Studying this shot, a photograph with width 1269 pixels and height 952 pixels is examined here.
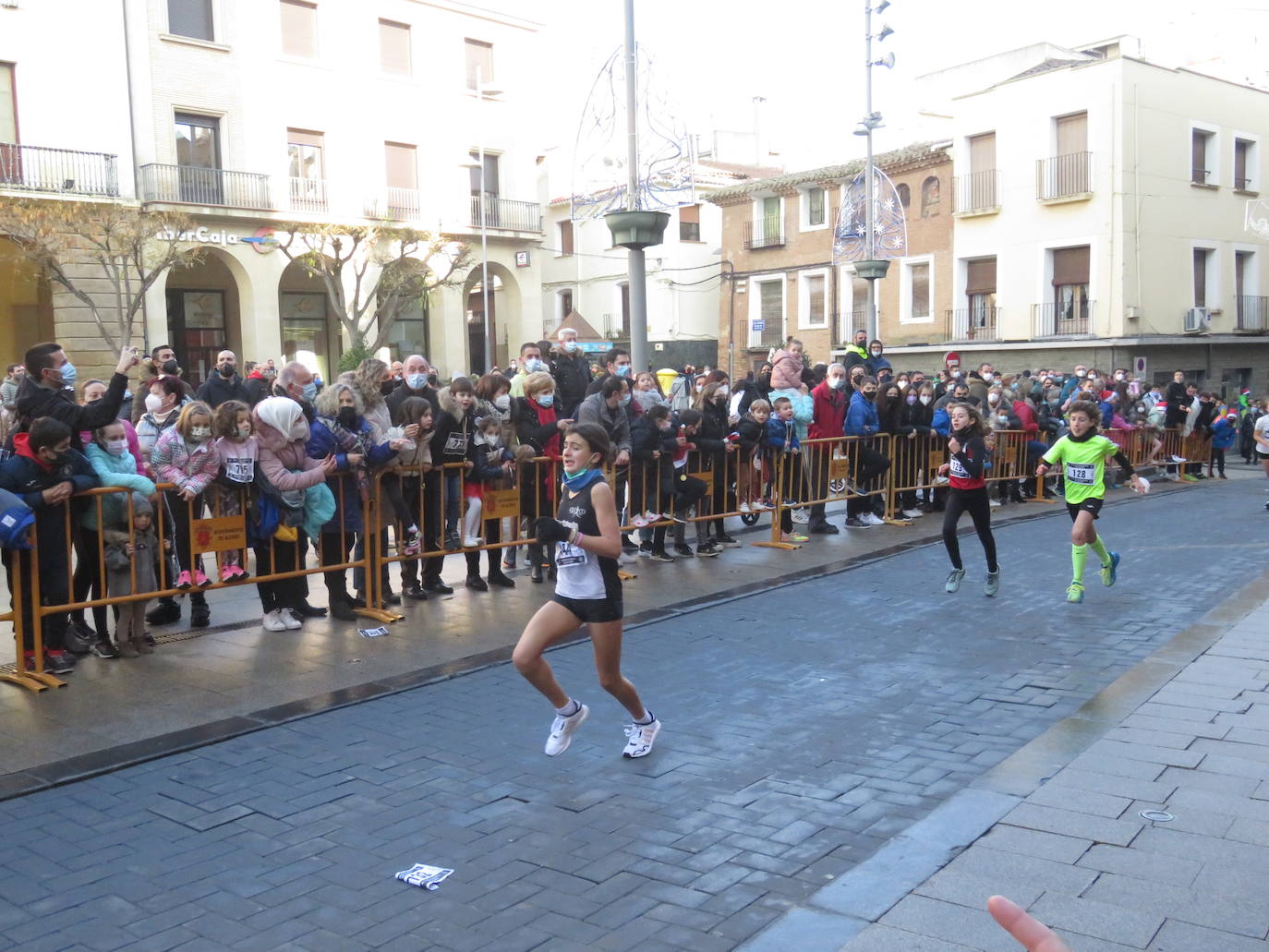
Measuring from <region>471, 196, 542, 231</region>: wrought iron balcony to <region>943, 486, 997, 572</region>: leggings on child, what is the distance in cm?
2805

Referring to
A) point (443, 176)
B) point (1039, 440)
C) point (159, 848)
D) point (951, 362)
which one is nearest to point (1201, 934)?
point (159, 848)

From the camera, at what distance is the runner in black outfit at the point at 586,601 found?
5461 millimetres

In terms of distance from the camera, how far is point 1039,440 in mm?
17266

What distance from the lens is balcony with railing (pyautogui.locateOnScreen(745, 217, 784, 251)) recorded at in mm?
41531

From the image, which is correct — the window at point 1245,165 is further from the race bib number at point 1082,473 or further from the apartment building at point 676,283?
the race bib number at point 1082,473

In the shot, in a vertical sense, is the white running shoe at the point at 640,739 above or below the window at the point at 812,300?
below

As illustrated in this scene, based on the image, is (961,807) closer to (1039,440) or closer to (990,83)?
(1039,440)

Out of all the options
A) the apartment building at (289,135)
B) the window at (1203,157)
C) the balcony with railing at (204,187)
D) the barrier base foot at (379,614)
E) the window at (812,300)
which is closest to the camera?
the barrier base foot at (379,614)

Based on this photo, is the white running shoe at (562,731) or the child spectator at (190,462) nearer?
the white running shoe at (562,731)

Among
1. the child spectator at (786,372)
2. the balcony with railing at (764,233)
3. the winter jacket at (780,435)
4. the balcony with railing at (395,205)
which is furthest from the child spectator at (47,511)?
the balcony with railing at (764,233)

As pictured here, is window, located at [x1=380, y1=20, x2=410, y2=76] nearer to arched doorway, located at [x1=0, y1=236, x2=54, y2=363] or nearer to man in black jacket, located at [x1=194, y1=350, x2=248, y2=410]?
arched doorway, located at [x1=0, y1=236, x2=54, y2=363]

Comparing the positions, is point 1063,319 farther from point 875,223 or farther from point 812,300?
point 875,223

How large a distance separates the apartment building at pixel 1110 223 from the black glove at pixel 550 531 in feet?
92.6

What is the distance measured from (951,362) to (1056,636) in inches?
500
